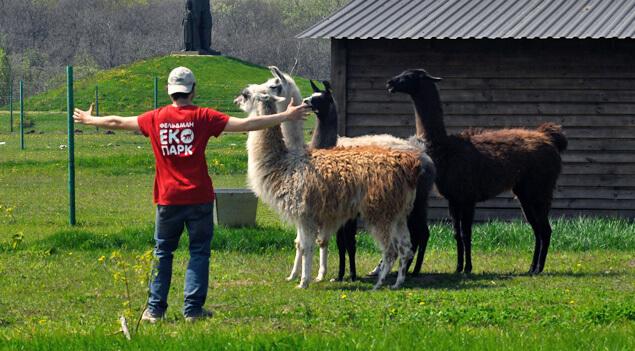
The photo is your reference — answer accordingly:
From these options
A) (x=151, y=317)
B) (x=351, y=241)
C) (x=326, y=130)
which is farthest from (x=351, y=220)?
(x=151, y=317)

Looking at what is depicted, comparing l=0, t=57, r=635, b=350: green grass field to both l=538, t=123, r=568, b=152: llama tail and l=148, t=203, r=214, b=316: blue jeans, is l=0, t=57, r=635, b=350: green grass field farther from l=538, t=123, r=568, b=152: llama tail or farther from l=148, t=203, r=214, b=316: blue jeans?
l=538, t=123, r=568, b=152: llama tail

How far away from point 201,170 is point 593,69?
29.0 feet

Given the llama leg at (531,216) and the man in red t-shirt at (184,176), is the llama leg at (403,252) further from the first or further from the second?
the man in red t-shirt at (184,176)

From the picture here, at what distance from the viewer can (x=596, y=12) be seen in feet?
53.7

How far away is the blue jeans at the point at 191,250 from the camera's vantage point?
8789mm

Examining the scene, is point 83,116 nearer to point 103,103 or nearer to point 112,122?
point 112,122

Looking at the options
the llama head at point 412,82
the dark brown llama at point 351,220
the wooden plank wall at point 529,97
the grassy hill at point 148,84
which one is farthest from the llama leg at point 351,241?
the grassy hill at point 148,84

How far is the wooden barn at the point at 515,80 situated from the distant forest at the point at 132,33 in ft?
182

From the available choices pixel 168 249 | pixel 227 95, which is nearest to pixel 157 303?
pixel 168 249

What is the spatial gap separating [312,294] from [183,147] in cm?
234

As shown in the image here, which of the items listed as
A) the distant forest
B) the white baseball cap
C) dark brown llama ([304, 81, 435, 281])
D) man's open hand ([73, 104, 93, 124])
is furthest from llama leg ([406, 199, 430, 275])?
the distant forest

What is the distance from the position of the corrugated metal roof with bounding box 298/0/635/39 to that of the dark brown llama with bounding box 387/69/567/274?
3372mm

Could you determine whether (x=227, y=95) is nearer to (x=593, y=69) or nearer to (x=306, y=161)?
(x=593, y=69)

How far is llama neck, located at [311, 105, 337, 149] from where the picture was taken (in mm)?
12156
